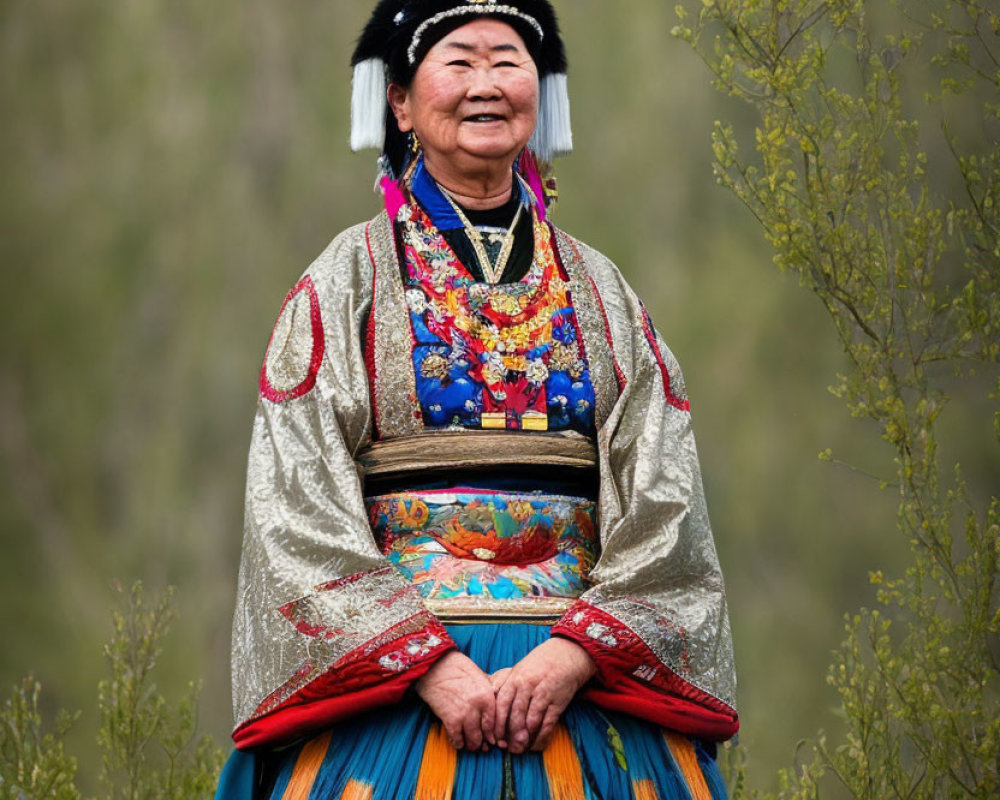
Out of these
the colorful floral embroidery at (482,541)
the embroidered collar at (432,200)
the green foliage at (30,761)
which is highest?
the embroidered collar at (432,200)

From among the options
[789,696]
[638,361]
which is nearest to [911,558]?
[789,696]

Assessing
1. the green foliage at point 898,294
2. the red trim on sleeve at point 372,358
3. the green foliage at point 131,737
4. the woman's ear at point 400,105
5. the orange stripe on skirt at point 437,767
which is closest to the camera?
the orange stripe on skirt at point 437,767

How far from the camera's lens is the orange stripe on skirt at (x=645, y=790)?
208 centimetres

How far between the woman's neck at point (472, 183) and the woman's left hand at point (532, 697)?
0.71m

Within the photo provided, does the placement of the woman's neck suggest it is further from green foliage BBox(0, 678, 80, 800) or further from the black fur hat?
green foliage BBox(0, 678, 80, 800)

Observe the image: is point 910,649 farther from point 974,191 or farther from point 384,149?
point 384,149

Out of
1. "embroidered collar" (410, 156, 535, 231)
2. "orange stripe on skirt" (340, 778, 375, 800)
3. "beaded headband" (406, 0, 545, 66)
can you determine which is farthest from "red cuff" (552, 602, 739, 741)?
"beaded headband" (406, 0, 545, 66)

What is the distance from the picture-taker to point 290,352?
228 centimetres

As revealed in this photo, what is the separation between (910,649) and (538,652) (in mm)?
1331

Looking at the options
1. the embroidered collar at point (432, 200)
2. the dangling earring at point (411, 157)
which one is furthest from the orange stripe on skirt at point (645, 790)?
the dangling earring at point (411, 157)

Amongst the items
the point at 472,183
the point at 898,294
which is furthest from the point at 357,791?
the point at 898,294

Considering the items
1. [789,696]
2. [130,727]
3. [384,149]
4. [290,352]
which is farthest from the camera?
[789,696]

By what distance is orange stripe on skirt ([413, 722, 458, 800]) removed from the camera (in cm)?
201

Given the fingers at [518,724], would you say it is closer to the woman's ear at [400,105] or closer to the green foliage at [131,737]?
the woman's ear at [400,105]
